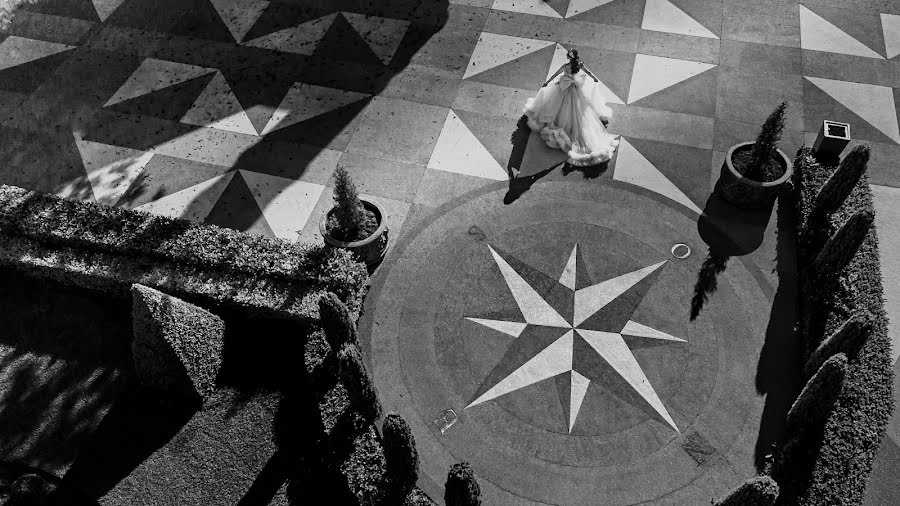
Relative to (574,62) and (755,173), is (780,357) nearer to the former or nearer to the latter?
(755,173)

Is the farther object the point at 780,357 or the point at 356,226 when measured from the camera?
the point at 356,226

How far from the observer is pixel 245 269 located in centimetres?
1376

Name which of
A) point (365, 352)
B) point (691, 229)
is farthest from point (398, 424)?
point (691, 229)

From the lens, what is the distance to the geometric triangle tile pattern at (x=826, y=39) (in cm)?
1916

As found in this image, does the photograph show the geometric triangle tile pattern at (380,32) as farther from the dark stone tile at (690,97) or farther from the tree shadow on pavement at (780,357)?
the tree shadow on pavement at (780,357)

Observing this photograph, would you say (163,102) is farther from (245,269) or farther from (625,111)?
(625,111)

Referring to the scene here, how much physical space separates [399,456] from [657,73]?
13.3 m

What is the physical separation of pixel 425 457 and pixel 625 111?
1051cm

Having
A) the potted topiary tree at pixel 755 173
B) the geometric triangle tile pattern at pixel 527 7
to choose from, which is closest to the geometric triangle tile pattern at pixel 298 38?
the geometric triangle tile pattern at pixel 527 7

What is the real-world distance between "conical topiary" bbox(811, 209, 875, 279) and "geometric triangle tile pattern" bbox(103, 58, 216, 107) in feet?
52.8

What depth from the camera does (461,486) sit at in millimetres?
9594

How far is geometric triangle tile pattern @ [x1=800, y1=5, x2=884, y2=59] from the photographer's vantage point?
1916 cm

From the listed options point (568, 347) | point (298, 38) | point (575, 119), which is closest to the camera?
point (568, 347)

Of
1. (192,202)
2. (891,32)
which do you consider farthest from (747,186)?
(192,202)
